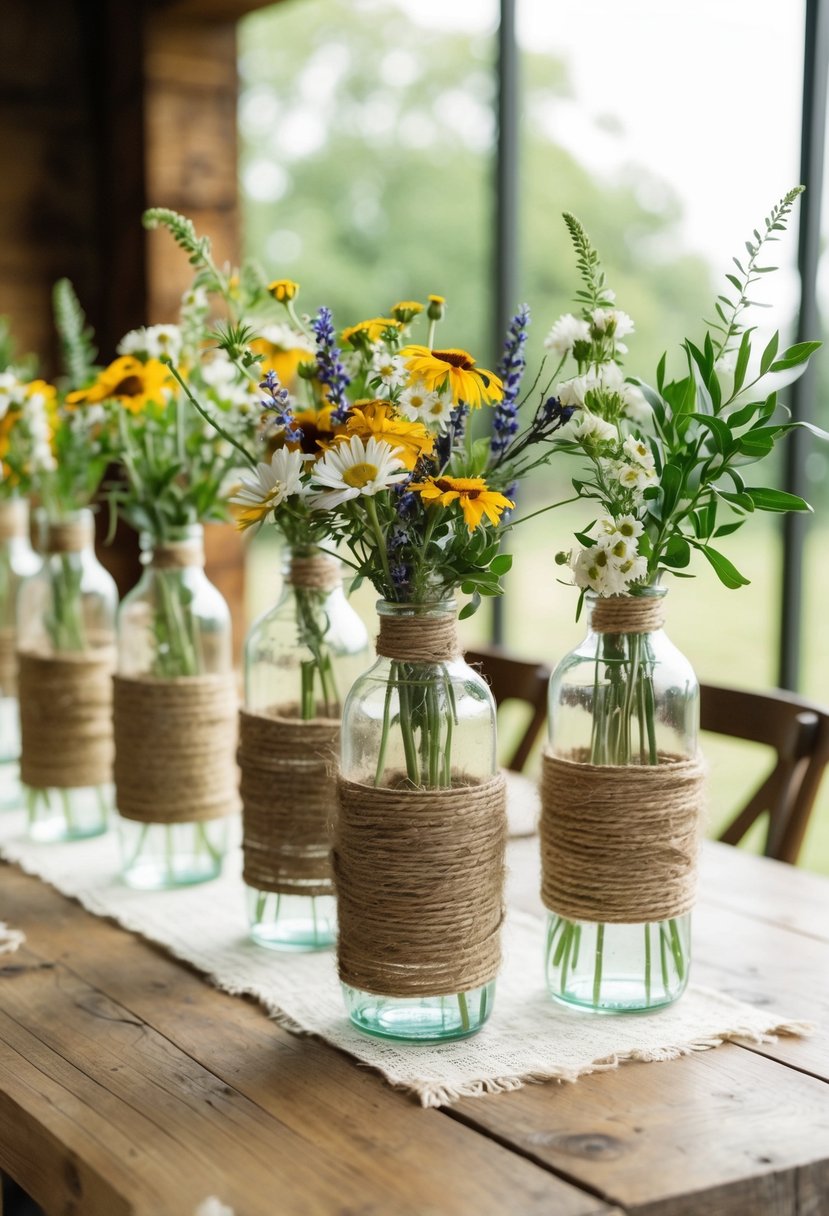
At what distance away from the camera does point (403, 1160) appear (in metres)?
0.85

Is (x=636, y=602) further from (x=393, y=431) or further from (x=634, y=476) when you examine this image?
(x=393, y=431)

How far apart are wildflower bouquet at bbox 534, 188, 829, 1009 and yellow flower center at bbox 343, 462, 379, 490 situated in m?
0.15

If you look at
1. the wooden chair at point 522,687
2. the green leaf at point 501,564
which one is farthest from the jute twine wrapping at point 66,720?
the green leaf at point 501,564

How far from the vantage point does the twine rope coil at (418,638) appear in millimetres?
1006

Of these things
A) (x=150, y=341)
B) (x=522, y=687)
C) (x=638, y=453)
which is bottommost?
(x=522, y=687)

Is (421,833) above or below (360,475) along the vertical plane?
below

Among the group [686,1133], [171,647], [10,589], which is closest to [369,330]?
[171,647]

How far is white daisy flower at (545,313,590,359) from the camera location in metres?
1.05

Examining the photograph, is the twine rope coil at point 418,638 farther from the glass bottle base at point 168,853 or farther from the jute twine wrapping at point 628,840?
the glass bottle base at point 168,853

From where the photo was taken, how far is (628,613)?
1037 millimetres

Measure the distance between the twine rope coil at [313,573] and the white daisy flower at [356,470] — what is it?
11.6 inches

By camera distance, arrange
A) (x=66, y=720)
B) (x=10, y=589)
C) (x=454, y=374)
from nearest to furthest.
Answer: (x=454, y=374) → (x=66, y=720) → (x=10, y=589)

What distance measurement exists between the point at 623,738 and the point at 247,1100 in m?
0.37

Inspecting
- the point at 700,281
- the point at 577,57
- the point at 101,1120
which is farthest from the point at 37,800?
the point at 577,57
